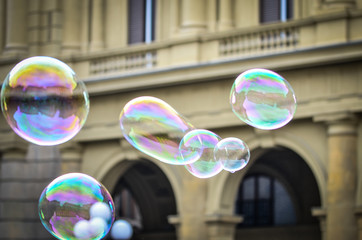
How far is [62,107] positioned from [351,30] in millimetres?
9879

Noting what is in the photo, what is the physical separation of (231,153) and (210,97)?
894 centimetres

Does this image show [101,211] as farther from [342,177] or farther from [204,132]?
[342,177]

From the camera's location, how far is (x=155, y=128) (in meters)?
13.6

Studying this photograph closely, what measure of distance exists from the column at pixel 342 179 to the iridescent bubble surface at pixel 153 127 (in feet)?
25.2

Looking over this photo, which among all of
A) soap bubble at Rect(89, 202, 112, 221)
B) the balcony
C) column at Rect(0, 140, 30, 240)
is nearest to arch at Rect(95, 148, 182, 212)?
the balcony

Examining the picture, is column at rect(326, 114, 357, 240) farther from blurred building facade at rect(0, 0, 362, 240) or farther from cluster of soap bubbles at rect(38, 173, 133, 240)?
cluster of soap bubbles at rect(38, 173, 133, 240)

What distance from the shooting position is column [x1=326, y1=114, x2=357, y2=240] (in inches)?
802

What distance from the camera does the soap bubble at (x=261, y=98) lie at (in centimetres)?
1389

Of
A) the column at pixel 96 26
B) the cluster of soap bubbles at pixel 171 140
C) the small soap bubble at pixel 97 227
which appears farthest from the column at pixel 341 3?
the small soap bubble at pixel 97 227

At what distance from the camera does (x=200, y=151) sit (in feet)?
45.6

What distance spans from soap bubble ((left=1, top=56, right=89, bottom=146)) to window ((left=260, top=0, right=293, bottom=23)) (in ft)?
36.8

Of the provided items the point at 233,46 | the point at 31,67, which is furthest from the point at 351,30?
the point at 31,67

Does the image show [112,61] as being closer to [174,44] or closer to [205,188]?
[174,44]

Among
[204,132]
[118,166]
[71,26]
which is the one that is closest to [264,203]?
[118,166]
